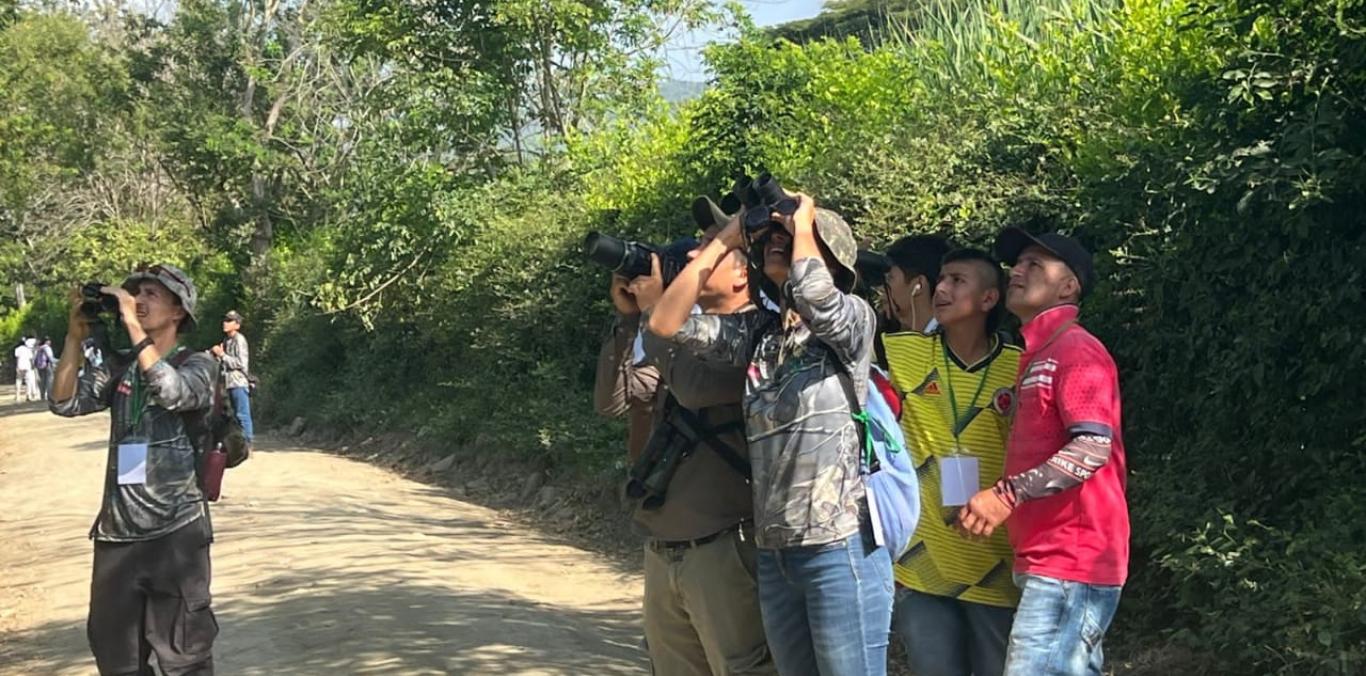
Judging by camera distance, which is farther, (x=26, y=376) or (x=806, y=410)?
(x=26, y=376)

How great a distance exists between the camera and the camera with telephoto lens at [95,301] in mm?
4746

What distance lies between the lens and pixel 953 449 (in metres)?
3.64

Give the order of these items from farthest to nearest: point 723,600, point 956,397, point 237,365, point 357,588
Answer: point 237,365, point 357,588, point 956,397, point 723,600

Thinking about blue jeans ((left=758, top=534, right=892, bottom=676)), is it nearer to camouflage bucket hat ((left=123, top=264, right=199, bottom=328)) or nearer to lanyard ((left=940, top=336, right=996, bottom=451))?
lanyard ((left=940, top=336, right=996, bottom=451))

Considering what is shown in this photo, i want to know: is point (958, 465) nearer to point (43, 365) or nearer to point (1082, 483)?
point (1082, 483)

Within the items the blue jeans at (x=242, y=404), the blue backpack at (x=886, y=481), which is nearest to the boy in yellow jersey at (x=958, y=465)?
the blue backpack at (x=886, y=481)

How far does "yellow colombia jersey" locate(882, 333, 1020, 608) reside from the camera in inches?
141

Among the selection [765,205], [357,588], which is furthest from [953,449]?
[357,588]

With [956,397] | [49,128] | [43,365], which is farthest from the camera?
[43,365]

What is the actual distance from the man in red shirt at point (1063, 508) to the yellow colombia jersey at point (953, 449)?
0.76ft

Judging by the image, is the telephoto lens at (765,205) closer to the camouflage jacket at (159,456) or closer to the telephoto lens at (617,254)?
the telephoto lens at (617,254)

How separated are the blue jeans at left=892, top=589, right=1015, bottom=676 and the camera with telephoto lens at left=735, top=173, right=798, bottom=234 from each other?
127 centimetres

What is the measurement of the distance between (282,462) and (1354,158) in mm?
13859

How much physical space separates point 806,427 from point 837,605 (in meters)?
0.45
